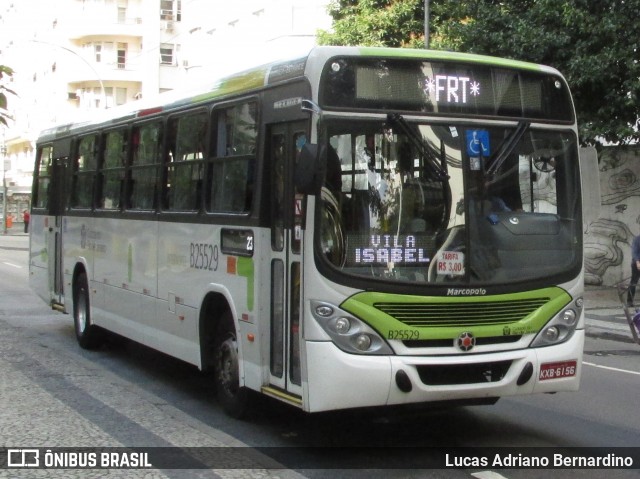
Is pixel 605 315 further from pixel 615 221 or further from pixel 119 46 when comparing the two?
pixel 119 46

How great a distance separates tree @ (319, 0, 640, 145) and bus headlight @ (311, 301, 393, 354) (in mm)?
13083

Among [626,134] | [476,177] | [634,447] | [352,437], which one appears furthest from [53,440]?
[626,134]

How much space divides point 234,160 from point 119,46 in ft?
191

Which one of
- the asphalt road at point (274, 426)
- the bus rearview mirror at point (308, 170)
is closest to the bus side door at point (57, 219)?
the asphalt road at point (274, 426)

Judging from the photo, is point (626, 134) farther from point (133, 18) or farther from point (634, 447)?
point (133, 18)

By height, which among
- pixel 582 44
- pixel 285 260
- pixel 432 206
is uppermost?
pixel 582 44

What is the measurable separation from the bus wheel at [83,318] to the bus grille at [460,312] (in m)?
6.75

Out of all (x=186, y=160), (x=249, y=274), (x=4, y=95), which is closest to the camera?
(x=249, y=274)

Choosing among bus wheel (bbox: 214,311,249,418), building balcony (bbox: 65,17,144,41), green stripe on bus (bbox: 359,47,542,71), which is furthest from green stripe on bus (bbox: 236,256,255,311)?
building balcony (bbox: 65,17,144,41)

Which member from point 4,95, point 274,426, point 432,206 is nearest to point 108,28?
point 4,95

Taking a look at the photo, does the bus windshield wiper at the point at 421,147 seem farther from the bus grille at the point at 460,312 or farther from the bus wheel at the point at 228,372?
the bus wheel at the point at 228,372

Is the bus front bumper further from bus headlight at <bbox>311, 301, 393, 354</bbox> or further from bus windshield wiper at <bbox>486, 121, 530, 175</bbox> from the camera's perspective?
bus windshield wiper at <bbox>486, 121, 530, 175</bbox>

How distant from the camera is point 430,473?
6.71 m

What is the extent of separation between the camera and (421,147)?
7074mm
